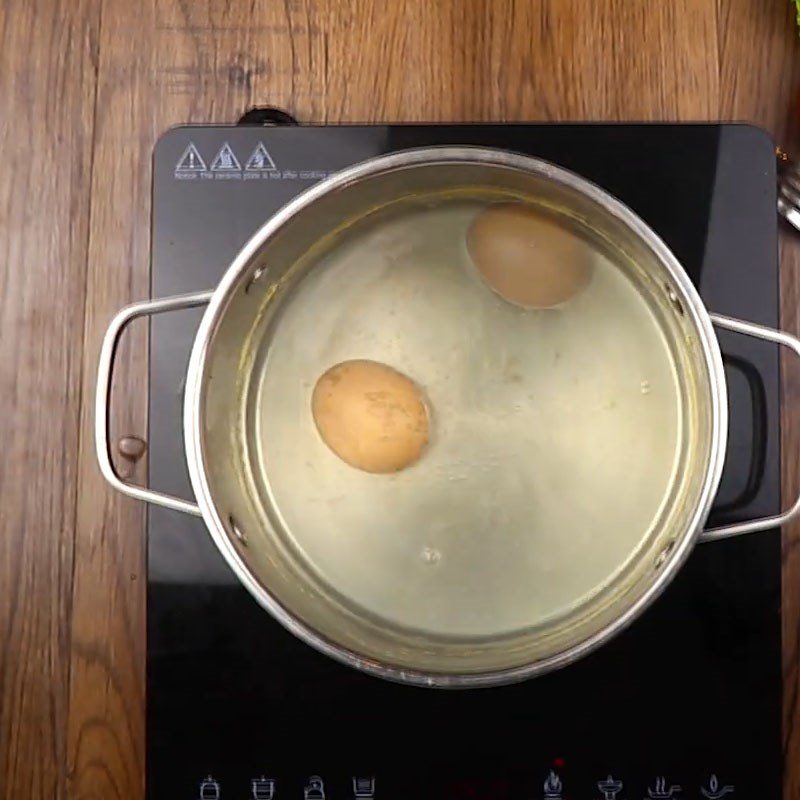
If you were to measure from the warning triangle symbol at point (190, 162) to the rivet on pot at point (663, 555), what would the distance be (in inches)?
16.7

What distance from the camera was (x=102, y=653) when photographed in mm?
722

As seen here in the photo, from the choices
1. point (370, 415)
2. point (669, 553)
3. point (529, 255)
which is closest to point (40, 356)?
point (370, 415)

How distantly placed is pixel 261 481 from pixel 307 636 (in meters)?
0.18

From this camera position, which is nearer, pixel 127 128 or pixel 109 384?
pixel 109 384

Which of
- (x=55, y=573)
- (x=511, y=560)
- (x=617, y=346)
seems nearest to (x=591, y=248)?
(x=617, y=346)

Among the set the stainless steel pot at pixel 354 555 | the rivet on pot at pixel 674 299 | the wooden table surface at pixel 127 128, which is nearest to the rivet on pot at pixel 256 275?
the stainless steel pot at pixel 354 555

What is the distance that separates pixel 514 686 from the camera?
701 mm

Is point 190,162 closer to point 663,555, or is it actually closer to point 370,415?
point 370,415

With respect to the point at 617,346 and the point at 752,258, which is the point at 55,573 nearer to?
the point at 617,346

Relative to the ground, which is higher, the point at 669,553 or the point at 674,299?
the point at 674,299

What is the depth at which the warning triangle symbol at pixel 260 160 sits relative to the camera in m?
0.71

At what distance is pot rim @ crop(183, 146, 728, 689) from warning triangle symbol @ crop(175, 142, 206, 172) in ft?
0.46

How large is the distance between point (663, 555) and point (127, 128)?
0.51 meters

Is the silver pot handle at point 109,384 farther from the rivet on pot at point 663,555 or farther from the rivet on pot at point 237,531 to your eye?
the rivet on pot at point 663,555
